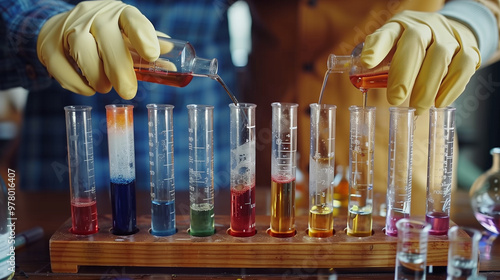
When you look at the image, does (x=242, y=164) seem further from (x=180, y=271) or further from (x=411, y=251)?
(x=411, y=251)

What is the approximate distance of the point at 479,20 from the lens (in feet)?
6.08

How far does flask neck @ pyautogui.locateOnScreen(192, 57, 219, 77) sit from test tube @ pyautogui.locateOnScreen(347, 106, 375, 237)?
44cm

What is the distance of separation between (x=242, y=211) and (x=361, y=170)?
39 cm

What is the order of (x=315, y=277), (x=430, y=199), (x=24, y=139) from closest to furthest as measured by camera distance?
Answer: (x=315, y=277) < (x=430, y=199) < (x=24, y=139)

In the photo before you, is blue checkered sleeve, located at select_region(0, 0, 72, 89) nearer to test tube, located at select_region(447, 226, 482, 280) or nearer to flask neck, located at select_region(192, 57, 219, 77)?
flask neck, located at select_region(192, 57, 219, 77)

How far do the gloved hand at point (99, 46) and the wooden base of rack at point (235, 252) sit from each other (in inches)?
19.2

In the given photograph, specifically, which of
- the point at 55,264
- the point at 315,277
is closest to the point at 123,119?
the point at 55,264

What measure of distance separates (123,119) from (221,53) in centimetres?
144

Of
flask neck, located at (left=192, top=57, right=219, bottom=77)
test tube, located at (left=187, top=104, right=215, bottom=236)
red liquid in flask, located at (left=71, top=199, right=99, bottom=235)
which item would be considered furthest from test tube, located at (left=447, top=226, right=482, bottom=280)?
red liquid in flask, located at (left=71, top=199, right=99, bottom=235)

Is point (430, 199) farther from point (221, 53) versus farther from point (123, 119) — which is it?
point (221, 53)

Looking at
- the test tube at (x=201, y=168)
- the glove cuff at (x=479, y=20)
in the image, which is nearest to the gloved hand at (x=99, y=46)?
the test tube at (x=201, y=168)

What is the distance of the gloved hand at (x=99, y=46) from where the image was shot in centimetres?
146

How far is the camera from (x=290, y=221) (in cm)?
151

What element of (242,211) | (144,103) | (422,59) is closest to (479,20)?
(422,59)
